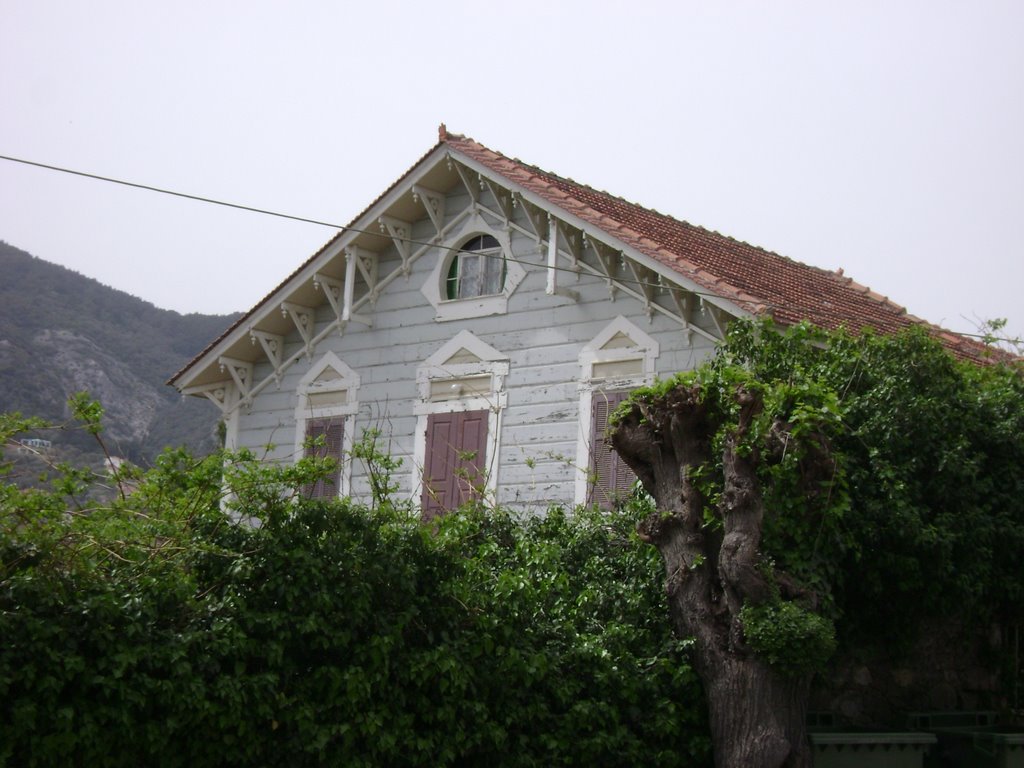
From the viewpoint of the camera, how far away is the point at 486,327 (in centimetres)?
1647

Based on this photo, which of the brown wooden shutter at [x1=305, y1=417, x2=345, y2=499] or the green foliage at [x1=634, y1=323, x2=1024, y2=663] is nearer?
the green foliage at [x1=634, y1=323, x2=1024, y2=663]

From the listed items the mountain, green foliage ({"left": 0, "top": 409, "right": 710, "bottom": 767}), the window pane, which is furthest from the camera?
the mountain

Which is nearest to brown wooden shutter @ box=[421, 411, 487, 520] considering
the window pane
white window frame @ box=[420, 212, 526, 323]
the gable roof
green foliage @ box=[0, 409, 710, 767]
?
white window frame @ box=[420, 212, 526, 323]

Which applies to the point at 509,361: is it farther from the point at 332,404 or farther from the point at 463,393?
the point at 332,404

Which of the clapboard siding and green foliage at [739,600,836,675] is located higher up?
the clapboard siding

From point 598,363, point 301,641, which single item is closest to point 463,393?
point 598,363

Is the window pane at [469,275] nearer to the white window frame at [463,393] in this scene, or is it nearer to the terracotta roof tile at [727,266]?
the white window frame at [463,393]

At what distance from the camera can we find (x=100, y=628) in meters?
7.85

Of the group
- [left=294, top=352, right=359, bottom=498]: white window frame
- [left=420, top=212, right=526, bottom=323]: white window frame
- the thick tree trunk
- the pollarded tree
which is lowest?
the thick tree trunk

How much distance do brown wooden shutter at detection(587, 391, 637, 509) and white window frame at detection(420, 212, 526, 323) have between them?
1989 mm

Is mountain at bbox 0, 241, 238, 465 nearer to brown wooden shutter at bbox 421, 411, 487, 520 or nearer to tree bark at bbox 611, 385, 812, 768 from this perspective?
brown wooden shutter at bbox 421, 411, 487, 520

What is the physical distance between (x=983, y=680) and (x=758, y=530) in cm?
446

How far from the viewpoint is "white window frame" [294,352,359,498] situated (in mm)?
17312

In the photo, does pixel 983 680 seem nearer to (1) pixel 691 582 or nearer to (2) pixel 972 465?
(2) pixel 972 465
